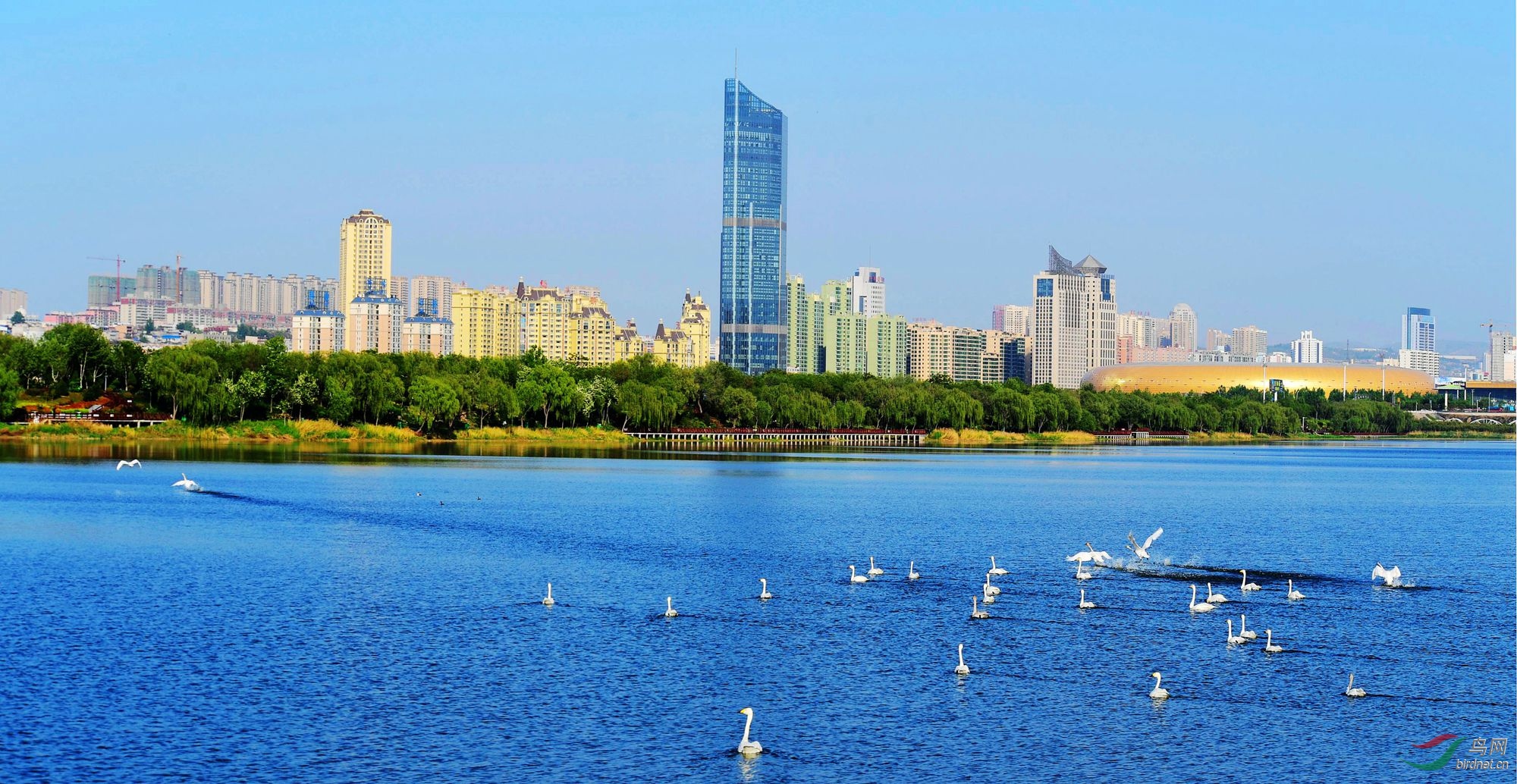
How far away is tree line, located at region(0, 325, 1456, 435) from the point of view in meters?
104

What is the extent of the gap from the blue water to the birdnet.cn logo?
0.21 meters

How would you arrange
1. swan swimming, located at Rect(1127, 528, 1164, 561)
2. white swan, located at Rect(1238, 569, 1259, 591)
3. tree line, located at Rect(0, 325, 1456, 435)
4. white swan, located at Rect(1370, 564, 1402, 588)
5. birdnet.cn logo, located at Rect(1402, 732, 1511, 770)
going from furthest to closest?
tree line, located at Rect(0, 325, 1456, 435) → swan swimming, located at Rect(1127, 528, 1164, 561) → white swan, located at Rect(1370, 564, 1402, 588) → white swan, located at Rect(1238, 569, 1259, 591) → birdnet.cn logo, located at Rect(1402, 732, 1511, 770)

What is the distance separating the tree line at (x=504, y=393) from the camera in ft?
340

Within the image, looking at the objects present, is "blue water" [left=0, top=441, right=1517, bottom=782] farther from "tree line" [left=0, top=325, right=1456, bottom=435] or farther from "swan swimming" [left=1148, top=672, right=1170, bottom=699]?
"tree line" [left=0, top=325, right=1456, bottom=435]

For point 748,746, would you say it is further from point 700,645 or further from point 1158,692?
point 1158,692

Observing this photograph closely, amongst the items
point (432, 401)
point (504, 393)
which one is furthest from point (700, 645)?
point (504, 393)

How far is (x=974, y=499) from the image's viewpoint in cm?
6456

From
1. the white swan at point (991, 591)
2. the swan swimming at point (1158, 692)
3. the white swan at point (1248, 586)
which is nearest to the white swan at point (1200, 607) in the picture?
the white swan at point (1248, 586)

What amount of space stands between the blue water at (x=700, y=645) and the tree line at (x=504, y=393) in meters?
47.3

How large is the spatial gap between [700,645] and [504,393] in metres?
88.1

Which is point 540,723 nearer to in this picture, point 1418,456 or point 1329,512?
point 1329,512

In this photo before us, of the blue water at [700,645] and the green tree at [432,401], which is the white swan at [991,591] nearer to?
the blue water at [700,645]

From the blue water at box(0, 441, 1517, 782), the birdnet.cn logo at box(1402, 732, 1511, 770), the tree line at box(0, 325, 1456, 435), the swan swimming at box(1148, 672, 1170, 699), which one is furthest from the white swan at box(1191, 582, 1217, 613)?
the tree line at box(0, 325, 1456, 435)

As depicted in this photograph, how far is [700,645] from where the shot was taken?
2889 cm
